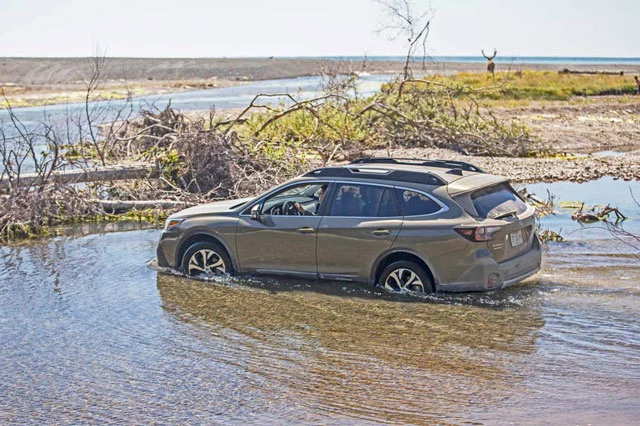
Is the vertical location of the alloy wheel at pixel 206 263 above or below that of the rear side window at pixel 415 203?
below

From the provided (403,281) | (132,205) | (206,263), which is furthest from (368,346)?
(132,205)

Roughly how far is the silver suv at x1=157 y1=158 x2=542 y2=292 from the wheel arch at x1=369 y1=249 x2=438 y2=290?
0.5 inches

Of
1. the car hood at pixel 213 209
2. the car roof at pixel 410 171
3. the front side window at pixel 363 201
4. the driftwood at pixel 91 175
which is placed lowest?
the driftwood at pixel 91 175

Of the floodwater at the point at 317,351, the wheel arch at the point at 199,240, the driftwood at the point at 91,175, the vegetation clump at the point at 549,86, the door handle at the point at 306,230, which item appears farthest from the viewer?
the vegetation clump at the point at 549,86

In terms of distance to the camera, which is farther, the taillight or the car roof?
the car roof

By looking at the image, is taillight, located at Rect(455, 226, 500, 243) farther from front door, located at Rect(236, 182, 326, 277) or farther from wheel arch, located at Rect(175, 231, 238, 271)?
wheel arch, located at Rect(175, 231, 238, 271)

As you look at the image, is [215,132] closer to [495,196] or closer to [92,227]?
[92,227]

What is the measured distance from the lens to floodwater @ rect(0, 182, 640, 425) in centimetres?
707

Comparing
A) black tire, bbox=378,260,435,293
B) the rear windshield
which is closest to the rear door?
black tire, bbox=378,260,435,293

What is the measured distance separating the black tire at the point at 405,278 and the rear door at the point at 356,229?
0.73ft

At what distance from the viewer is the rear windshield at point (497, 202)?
9891 mm

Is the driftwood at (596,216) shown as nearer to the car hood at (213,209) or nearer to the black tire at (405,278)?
the black tire at (405,278)

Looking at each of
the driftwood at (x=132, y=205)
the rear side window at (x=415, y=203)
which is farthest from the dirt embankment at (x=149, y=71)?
the rear side window at (x=415, y=203)

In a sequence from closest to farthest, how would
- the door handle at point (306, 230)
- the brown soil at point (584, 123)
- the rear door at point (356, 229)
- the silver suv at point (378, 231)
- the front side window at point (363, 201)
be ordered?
1. the silver suv at point (378, 231)
2. the rear door at point (356, 229)
3. the front side window at point (363, 201)
4. the door handle at point (306, 230)
5. the brown soil at point (584, 123)
